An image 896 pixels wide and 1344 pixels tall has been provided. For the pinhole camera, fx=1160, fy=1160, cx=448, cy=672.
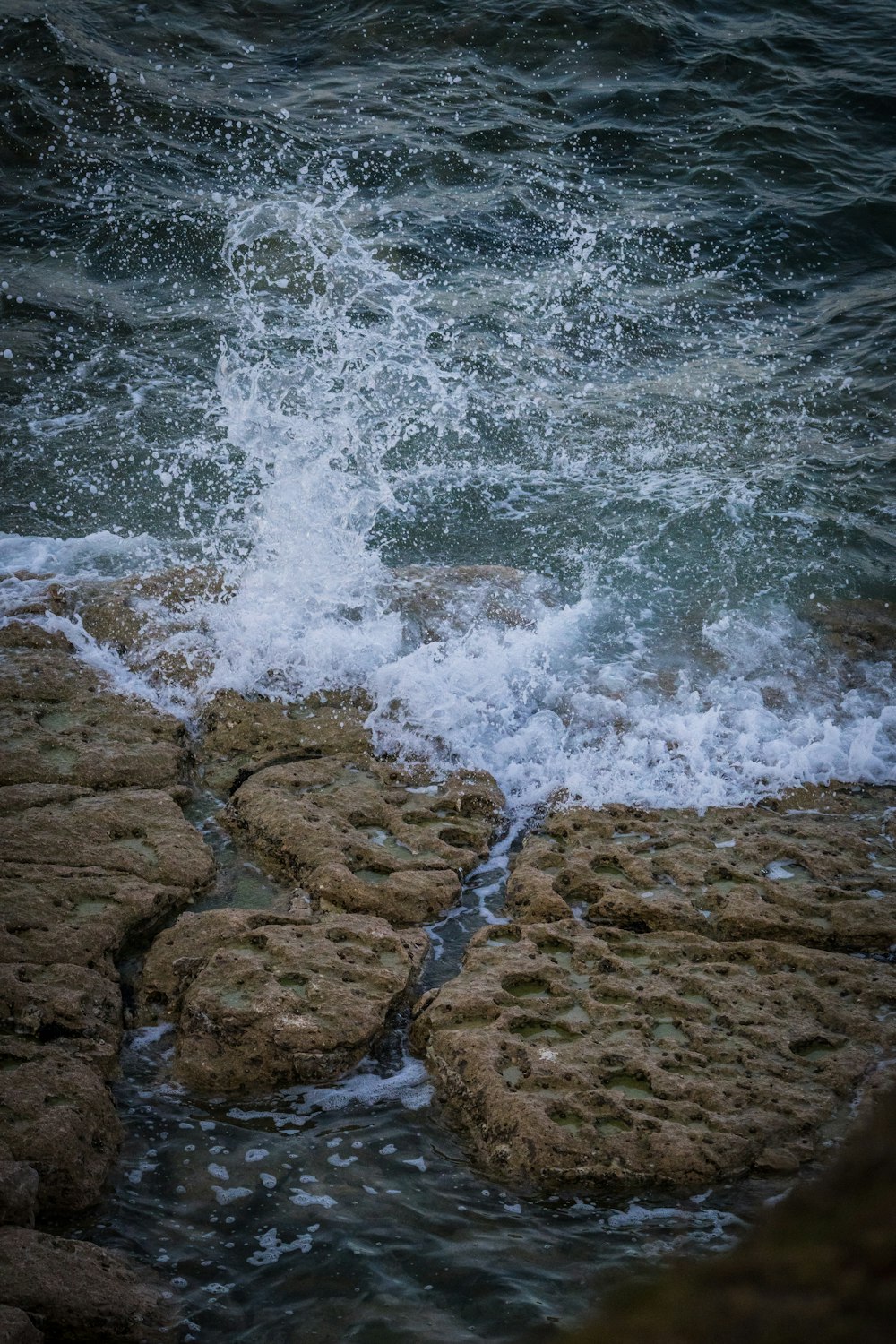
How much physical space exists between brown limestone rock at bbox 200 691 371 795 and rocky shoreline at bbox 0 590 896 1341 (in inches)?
0.7

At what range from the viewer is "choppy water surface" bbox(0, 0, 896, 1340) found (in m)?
5.33

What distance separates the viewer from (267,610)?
598 cm

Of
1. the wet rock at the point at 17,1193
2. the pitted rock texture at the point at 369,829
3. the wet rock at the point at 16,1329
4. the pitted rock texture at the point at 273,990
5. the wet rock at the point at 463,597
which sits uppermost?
the wet rock at the point at 16,1329

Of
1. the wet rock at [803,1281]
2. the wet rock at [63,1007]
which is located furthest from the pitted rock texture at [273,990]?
the wet rock at [803,1281]

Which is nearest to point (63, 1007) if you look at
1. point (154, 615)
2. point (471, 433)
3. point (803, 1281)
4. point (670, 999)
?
point (670, 999)

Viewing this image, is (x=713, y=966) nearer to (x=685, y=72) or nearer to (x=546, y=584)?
(x=546, y=584)

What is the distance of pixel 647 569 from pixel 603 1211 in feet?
14.9

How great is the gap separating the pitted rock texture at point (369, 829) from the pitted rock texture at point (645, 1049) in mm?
446

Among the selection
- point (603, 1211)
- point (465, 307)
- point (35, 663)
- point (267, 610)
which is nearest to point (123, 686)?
point (35, 663)

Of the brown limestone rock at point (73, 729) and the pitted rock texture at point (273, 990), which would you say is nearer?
the pitted rock texture at point (273, 990)

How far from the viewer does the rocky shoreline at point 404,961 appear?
312 centimetres

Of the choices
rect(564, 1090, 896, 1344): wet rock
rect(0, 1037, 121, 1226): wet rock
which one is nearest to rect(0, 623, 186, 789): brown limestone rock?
rect(0, 1037, 121, 1226): wet rock

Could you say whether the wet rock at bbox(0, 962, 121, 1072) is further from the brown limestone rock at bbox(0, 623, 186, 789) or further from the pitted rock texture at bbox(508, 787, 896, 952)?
the pitted rock texture at bbox(508, 787, 896, 952)

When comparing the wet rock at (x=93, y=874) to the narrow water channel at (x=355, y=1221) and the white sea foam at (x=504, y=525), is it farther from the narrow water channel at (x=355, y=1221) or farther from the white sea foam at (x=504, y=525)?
the white sea foam at (x=504, y=525)
